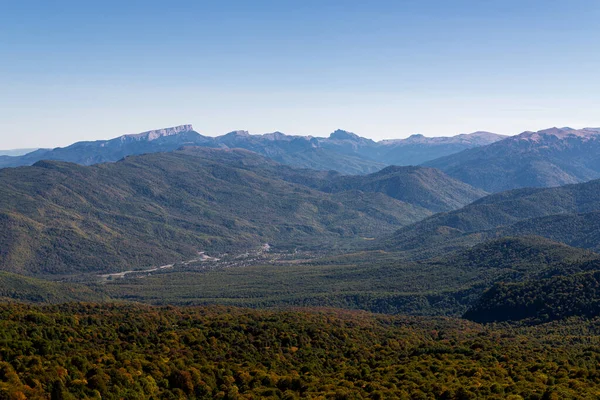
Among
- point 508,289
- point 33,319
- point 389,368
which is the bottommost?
point 508,289

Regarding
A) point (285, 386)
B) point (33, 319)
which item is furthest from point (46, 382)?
point (33, 319)

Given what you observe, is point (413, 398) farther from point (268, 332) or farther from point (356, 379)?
point (268, 332)

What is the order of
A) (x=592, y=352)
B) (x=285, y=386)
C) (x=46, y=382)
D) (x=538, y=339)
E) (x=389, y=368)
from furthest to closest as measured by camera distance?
(x=538, y=339)
(x=592, y=352)
(x=389, y=368)
(x=285, y=386)
(x=46, y=382)

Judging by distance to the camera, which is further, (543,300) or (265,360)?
(543,300)

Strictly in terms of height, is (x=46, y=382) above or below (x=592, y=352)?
above

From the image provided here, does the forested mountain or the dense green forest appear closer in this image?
the dense green forest

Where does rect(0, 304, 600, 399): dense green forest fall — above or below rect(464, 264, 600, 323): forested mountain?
above

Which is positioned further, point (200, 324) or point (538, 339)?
point (538, 339)

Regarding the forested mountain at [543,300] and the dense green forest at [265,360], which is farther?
the forested mountain at [543,300]
